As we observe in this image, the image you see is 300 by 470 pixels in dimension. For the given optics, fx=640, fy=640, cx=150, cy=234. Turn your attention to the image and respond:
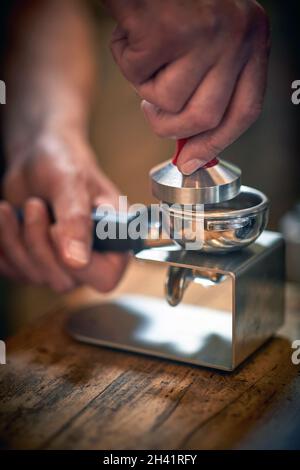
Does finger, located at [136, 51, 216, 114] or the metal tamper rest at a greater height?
finger, located at [136, 51, 216, 114]

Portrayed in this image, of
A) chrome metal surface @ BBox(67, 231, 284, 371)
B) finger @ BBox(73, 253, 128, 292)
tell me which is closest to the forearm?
finger @ BBox(73, 253, 128, 292)

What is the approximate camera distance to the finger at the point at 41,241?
1.02 meters

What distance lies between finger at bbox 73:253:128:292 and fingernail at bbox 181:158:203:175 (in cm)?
32

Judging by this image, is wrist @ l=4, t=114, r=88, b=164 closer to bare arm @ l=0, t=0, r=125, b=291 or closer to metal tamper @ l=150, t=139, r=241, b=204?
bare arm @ l=0, t=0, r=125, b=291

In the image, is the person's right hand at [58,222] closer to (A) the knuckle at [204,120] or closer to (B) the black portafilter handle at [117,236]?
(B) the black portafilter handle at [117,236]

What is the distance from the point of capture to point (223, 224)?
2.46 feet

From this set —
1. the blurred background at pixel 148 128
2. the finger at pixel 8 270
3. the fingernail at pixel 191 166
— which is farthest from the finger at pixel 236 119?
the blurred background at pixel 148 128

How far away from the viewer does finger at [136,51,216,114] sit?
0.65 metres

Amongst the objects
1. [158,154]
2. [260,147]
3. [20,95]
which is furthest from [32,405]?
[260,147]

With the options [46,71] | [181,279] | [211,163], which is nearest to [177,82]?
[211,163]

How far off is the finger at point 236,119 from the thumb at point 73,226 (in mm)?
256

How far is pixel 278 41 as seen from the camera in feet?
7.58

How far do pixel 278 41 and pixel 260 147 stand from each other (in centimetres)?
39

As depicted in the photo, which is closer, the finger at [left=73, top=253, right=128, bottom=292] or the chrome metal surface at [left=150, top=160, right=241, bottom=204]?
the chrome metal surface at [left=150, top=160, right=241, bottom=204]
